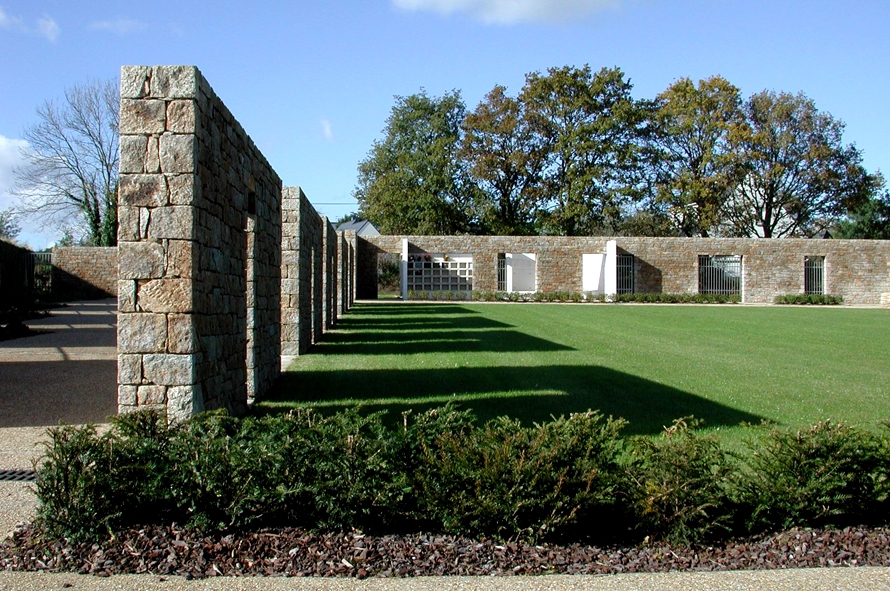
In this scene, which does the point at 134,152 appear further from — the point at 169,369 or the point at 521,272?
the point at 521,272

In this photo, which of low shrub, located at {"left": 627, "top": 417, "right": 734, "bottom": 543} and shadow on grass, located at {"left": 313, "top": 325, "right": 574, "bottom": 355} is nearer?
low shrub, located at {"left": 627, "top": 417, "right": 734, "bottom": 543}

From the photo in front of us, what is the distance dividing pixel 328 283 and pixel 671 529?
14816 millimetres

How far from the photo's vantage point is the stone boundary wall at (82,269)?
114ft

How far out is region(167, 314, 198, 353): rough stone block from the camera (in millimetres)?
5496

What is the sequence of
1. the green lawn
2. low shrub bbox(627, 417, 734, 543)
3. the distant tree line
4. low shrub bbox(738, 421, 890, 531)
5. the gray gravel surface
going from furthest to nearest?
the distant tree line < the green lawn < low shrub bbox(738, 421, 890, 531) < low shrub bbox(627, 417, 734, 543) < the gray gravel surface

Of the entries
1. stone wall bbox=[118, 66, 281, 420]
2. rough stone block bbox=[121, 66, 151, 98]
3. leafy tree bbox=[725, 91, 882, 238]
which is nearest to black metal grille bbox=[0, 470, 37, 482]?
stone wall bbox=[118, 66, 281, 420]

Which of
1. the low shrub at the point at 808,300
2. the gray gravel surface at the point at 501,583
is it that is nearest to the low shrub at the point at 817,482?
the gray gravel surface at the point at 501,583

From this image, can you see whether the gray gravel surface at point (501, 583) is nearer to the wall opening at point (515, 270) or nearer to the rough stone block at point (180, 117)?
the rough stone block at point (180, 117)

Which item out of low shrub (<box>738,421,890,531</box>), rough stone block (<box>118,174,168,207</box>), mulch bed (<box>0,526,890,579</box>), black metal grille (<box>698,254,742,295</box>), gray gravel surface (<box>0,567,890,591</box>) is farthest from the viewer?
black metal grille (<box>698,254,742,295</box>)

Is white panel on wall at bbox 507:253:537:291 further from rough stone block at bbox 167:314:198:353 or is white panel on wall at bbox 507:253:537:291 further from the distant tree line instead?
rough stone block at bbox 167:314:198:353

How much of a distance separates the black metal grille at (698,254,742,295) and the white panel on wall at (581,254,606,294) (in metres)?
5.08

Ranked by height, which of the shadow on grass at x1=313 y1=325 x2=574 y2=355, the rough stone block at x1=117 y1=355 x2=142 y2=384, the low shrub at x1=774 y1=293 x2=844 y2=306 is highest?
the low shrub at x1=774 y1=293 x2=844 y2=306

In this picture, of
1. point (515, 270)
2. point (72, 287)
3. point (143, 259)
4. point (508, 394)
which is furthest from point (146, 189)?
point (72, 287)

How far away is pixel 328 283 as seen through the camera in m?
18.2
